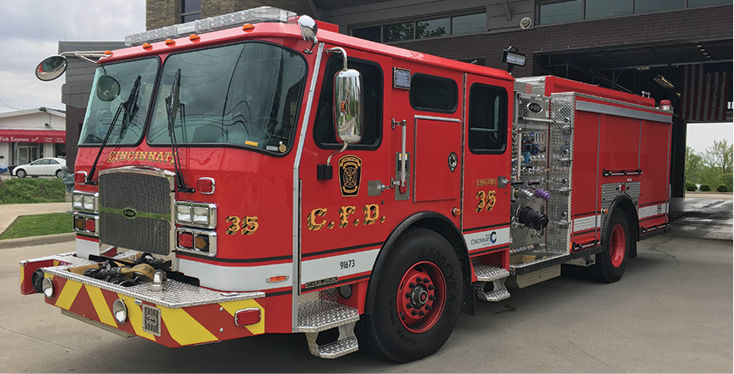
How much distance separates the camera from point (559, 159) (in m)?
7.02

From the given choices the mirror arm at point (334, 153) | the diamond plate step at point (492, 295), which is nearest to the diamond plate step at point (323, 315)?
the mirror arm at point (334, 153)

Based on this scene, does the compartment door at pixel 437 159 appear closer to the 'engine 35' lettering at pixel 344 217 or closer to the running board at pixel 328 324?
the 'engine 35' lettering at pixel 344 217

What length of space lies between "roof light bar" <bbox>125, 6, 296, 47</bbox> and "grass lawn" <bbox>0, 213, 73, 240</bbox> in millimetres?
8090

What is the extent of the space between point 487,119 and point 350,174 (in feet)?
6.31

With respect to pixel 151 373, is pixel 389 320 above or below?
above

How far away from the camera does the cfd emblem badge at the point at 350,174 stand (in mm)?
4273

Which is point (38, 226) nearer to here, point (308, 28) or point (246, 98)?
point (246, 98)

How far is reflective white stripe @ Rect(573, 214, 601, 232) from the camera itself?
7145 mm

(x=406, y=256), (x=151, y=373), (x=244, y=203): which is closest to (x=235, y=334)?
(x=244, y=203)

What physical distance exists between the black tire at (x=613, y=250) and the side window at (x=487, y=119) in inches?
112

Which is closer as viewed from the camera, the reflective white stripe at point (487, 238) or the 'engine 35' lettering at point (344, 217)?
the 'engine 35' lettering at point (344, 217)

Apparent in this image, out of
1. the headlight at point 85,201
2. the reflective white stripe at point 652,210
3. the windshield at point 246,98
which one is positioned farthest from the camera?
the reflective white stripe at point 652,210

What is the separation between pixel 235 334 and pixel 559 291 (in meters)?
5.13

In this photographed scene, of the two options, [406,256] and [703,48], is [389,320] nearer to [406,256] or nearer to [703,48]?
[406,256]
